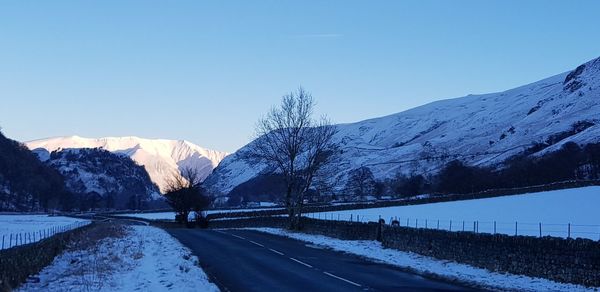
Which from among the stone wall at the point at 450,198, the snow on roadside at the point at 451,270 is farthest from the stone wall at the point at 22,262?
the stone wall at the point at 450,198

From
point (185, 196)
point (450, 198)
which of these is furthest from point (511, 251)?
point (185, 196)

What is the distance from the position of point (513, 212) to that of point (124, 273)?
4286 centimetres

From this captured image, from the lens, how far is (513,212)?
54906mm

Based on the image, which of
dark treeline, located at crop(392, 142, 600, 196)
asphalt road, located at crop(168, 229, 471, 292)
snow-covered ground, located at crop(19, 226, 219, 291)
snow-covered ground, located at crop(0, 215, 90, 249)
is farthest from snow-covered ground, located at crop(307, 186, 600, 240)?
dark treeline, located at crop(392, 142, 600, 196)

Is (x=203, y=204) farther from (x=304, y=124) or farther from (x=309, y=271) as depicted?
(x=309, y=271)

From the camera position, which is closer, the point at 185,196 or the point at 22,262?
the point at 22,262

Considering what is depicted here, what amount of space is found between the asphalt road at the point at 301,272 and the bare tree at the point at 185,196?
55.4 metres

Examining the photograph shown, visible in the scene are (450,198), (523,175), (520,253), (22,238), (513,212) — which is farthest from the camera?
(523,175)

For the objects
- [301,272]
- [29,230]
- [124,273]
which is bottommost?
[29,230]

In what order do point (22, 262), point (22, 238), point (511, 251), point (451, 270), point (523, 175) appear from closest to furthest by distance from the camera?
1. point (22, 262)
2. point (511, 251)
3. point (451, 270)
4. point (22, 238)
5. point (523, 175)

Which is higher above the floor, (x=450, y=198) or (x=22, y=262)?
(x=450, y=198)

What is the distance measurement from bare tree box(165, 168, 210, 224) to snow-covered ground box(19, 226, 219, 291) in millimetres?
58751

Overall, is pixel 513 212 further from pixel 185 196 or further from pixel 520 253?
pixel 185 196

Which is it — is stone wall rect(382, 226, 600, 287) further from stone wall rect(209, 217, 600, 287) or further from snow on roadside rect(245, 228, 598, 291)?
snow on roadside rect(245, 228, 598, 291)
